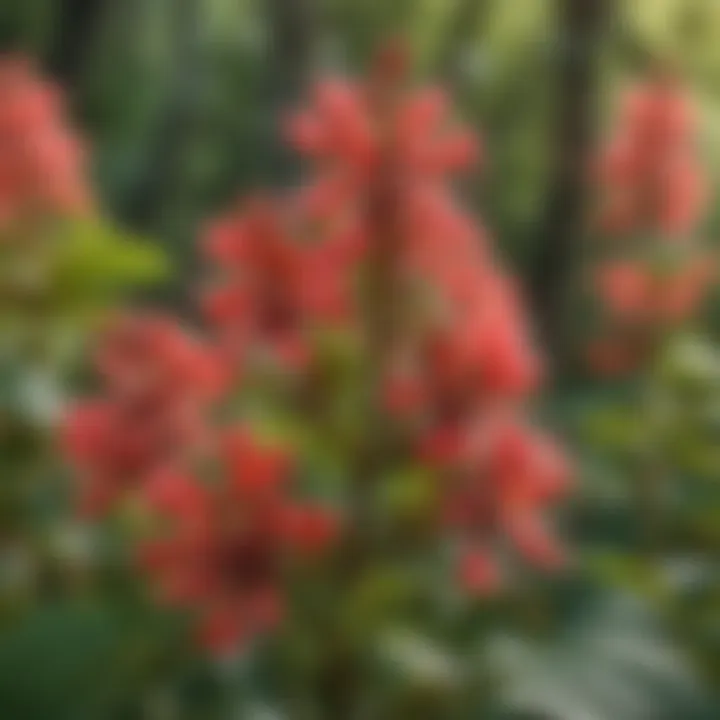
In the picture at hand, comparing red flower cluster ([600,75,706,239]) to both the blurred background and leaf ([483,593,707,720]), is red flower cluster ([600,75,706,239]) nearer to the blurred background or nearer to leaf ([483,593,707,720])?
the blurred background

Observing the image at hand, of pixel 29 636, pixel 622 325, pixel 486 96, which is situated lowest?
pixel 29 636

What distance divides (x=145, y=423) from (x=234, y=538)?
0.20ft

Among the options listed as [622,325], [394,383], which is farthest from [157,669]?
[622,325]

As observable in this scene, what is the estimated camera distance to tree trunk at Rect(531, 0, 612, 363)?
0.98 m

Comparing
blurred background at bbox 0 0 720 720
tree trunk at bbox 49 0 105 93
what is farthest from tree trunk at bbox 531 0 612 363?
tree trunk at bbox 49 0 105 93

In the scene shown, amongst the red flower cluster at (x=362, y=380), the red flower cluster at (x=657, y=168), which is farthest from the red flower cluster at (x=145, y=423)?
the red flower cluster at (x=657, y=168)

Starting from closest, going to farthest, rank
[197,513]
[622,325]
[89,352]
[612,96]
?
[197,513], [89,352], [622,325], [612,96]

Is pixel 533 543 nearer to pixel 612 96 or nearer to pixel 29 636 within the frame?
pixel 29 636

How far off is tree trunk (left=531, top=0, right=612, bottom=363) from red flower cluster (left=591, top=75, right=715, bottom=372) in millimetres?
45

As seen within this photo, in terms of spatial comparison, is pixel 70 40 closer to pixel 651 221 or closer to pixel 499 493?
pixel 651 221

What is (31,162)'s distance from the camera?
2.32ft

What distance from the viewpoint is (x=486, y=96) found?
3.31 feet

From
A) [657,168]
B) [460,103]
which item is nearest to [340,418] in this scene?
[657,168]

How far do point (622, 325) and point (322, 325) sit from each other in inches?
12.2
